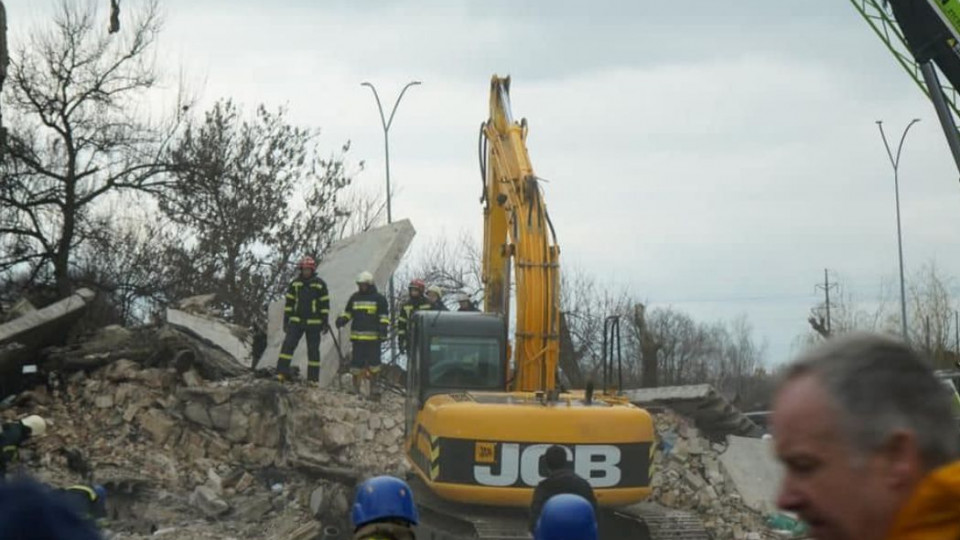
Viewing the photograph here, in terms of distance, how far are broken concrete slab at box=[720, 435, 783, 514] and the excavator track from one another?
4797mm

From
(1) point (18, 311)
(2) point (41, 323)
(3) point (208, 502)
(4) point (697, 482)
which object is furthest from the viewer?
(1) point (18, 311)

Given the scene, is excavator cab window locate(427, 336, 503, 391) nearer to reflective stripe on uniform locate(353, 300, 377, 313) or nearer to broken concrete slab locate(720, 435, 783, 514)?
reflective stripe on uniform locate(353, 300, 377, 313)

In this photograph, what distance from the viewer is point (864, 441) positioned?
5.48ft

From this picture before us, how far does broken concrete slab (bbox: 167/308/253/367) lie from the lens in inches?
870

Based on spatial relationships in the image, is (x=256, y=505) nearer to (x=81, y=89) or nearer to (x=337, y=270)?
(x=337, y=270)

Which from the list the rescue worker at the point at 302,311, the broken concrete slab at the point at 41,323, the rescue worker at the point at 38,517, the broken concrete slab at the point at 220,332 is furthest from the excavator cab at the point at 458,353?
the rescue worker at the point at 38,517

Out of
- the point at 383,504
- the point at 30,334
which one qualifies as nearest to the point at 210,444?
the point at 30,334

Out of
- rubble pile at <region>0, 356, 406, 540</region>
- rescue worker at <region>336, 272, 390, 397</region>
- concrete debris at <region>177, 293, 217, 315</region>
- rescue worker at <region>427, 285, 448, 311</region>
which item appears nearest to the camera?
rubble pile at <region>0, 356, 406, 540</region>

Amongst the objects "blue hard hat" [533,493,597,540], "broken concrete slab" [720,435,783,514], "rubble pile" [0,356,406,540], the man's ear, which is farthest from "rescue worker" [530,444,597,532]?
"broken concrete slab" [720,435,783,514]

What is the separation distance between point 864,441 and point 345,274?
21.7 m

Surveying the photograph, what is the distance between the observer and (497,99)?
15.1 metres

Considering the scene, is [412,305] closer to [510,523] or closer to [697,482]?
[697,482]

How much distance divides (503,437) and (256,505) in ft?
17.8

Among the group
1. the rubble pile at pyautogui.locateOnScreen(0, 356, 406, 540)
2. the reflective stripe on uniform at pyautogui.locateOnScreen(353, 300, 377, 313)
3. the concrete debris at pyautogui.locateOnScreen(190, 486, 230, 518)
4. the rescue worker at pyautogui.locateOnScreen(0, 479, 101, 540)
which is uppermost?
the reflective stripe on uniform at pyautogui.locateOnScreen(353, 300, 377, 313)
